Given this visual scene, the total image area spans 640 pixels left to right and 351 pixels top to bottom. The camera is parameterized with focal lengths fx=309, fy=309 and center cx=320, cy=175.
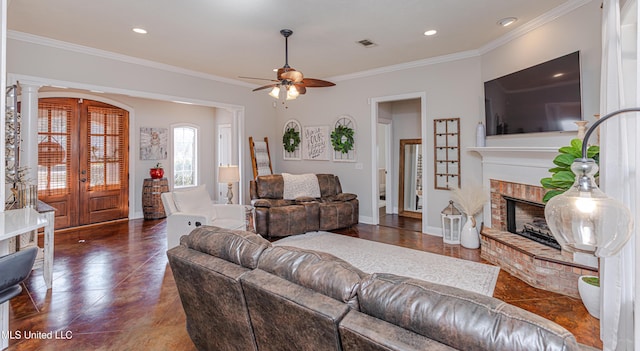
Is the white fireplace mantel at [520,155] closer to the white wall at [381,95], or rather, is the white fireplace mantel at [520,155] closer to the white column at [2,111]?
the white wall at [381,95]

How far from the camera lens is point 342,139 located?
6.15m

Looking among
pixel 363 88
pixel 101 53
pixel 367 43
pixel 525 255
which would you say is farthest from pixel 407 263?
pixel 101 53

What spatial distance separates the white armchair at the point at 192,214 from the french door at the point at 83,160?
299 centimetres

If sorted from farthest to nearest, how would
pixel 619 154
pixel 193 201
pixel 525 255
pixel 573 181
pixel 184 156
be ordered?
pixel 184 156, pixel 193 201, pixel 525 255, pixel 573 181, pixel 619 154

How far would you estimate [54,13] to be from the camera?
334cm

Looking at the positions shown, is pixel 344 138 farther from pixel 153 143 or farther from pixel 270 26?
pixel 153 143

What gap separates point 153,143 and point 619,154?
7390 mm

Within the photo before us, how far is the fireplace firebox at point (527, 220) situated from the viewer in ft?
11.9

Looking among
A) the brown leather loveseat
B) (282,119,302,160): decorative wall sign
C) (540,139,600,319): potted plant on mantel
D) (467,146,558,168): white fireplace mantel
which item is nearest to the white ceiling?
(467,146,558,168): white fireplace mantel

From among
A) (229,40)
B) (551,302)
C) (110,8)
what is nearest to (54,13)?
(110,8)

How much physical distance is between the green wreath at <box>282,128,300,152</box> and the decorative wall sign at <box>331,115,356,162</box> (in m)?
0.92

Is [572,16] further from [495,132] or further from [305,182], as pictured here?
[305,182]

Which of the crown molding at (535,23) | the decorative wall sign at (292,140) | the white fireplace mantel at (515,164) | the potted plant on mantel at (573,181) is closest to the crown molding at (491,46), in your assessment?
the crown molding at (535,23)

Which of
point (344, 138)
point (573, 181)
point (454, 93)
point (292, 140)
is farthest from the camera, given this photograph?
point (292, 140)
